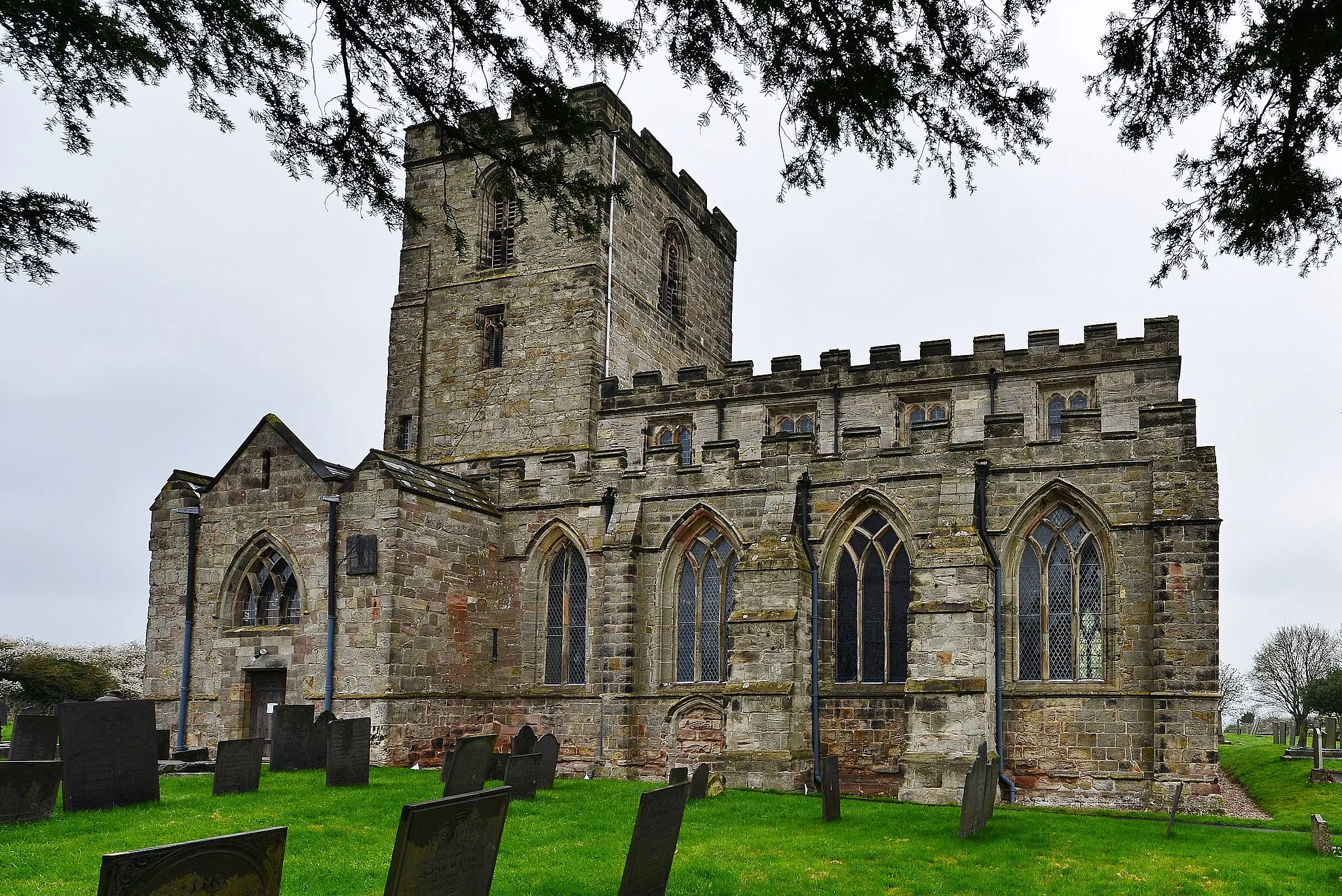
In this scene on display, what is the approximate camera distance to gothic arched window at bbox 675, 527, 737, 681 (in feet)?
75.8

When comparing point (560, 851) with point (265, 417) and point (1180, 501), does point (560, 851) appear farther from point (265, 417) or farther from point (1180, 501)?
point (265, 417)

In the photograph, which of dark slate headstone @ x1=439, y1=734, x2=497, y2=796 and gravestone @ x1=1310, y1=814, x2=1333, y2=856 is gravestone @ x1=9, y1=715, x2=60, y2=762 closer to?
dark slate headstone @ x1=439, y1=734, x2=497, y2=796

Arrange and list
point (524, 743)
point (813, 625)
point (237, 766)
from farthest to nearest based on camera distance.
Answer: point (813, 625) < point (524, 743) < point (237, 766)

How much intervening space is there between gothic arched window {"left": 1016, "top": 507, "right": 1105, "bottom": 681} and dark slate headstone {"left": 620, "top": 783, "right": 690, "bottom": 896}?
1275cm

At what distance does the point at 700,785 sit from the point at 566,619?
25.2 ft

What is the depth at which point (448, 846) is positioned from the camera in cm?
688

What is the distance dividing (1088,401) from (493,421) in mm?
13786

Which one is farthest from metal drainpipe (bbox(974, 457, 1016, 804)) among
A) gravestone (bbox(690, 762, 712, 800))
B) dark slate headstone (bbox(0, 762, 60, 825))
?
dark slate headstone (bbox(0, 762, 60, 825))

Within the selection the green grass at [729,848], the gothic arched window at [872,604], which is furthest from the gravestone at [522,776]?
the gothic arched window at [872,604]

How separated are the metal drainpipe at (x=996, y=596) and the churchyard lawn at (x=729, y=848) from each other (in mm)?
3289

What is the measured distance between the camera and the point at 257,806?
1421 cm

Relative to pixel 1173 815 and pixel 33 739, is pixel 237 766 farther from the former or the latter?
pixel 1173 815

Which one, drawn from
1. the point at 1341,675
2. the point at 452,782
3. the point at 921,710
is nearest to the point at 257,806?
the point at 452,782

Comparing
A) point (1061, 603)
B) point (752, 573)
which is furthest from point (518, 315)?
point (1061, 603)
